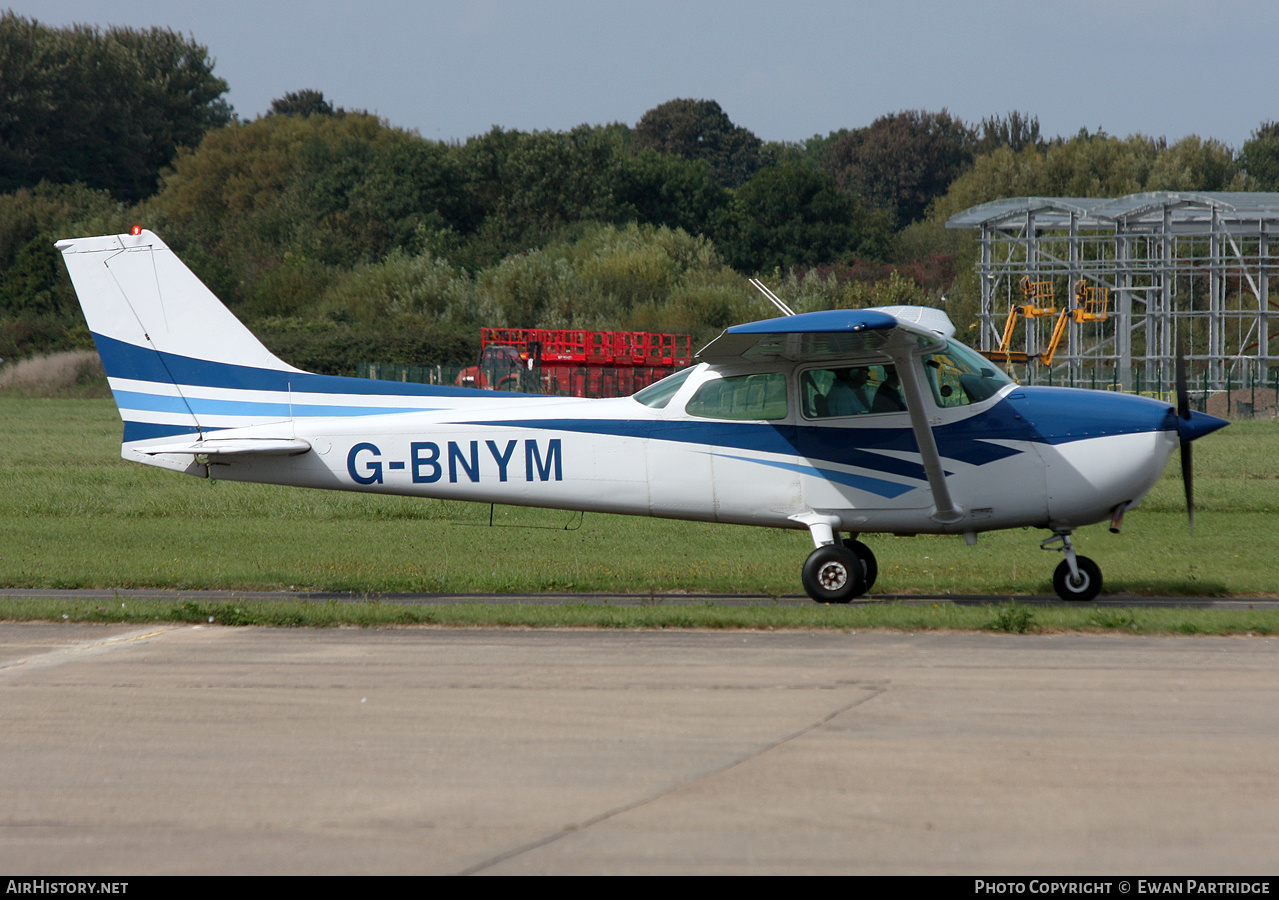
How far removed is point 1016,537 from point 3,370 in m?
52.2

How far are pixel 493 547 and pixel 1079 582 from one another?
22.3 ft

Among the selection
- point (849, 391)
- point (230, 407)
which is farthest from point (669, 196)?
point (849, 391)

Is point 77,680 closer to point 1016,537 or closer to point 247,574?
point 247,574

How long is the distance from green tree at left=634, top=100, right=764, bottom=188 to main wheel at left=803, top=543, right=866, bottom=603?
334 ft

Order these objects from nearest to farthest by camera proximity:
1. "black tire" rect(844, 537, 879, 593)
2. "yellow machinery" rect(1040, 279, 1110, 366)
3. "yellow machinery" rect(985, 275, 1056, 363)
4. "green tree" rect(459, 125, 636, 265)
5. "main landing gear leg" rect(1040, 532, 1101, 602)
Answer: "main landing gear leg" rect(1040, 532, 1101, 602) → "black tire" rect(844, 537, 879, 593) → "yellow machinery" rect(985, 275, 1056, 363) → "yellow machinery" rect(1040, 279, 1110, 366) → "green tree" rect(459, 125, 636, 265)

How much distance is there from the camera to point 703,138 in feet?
368

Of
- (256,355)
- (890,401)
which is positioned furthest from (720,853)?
(256,355)

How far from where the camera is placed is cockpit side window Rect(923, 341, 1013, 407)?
10828mm

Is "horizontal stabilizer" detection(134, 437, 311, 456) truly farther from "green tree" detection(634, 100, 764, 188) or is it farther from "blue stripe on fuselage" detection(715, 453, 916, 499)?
"green tree" detection(634, 100, 764, 188)

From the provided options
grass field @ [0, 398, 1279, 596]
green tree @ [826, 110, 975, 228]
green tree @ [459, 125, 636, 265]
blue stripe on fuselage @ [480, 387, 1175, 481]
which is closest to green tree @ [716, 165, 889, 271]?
green tree @ [459, 125, 636, 265]

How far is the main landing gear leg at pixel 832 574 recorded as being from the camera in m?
10.8

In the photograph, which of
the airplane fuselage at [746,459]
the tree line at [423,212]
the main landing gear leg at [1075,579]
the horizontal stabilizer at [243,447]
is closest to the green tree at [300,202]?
the tree line at [423,212]

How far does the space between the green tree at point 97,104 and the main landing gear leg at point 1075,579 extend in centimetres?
8303

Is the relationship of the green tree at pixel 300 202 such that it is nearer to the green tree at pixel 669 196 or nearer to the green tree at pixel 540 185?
the green tree at pixel 540 185
